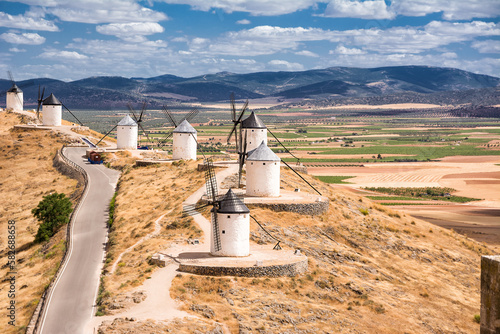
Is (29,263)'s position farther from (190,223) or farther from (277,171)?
(277,171)

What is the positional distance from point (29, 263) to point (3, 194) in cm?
2028

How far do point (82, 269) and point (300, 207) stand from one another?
41.7 feet

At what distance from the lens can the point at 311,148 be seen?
146 m

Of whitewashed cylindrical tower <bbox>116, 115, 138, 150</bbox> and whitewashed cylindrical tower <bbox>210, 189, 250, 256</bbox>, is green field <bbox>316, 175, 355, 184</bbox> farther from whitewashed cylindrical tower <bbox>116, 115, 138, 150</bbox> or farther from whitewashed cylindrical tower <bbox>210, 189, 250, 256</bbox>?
whitewashed cylindrical tower <bbox>210, 189, 250, 256</bbox>

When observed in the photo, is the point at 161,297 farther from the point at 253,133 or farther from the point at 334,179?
the point at 334,179

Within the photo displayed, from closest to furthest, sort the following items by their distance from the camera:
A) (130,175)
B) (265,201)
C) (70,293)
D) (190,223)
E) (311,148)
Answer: (70,293) < (190,223) < (265,201) < (130,175) < (311,148)

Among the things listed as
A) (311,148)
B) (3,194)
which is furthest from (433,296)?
(311,148)

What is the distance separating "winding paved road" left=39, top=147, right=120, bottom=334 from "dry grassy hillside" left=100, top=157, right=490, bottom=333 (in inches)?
38.3

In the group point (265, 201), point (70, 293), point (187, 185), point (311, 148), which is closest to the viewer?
point (70, 293)

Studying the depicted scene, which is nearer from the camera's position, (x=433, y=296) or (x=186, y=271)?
(x=186, y=271)

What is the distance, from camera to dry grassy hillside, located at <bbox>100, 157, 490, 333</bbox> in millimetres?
25025

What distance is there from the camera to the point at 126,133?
6500 cm

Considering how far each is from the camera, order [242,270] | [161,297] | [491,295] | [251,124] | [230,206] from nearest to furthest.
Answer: [491,295] < [161,297] < [242,270] < [230,206] < [251,124]

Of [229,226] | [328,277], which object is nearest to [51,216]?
[229,226]
